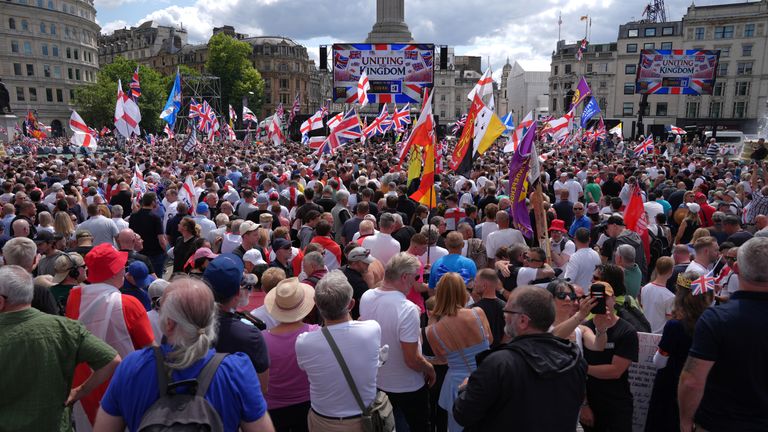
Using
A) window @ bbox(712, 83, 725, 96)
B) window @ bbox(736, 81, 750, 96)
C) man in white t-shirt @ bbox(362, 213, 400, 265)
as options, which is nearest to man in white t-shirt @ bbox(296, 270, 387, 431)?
man in white t-shirt @ bbox(362, 213, 400, 265)

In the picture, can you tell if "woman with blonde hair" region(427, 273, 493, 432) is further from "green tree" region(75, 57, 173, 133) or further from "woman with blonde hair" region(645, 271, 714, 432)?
"green tree" region(75, 57, 173, 133)

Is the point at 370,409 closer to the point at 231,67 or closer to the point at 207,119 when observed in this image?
the point at 207,119

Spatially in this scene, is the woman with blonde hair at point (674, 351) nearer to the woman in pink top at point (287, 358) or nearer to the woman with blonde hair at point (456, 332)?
the woman with blonde hair at point (456, 332)

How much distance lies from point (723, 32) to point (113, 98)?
74.1 m

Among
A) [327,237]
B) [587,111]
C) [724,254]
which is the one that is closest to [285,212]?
[327,237]

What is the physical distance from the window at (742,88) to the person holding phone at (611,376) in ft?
250

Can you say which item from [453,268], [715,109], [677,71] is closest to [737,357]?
[453,268]

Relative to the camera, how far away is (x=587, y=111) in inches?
966

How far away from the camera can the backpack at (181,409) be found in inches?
87.0

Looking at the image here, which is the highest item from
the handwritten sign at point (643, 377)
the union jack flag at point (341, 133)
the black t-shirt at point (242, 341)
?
the union jack flag at point (341, 133)

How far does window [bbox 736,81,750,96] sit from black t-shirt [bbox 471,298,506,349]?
249 ft

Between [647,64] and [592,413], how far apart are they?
37.2m

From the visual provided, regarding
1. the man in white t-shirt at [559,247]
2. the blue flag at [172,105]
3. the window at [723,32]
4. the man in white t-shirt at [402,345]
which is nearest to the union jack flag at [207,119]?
the blue flag at [172,105]

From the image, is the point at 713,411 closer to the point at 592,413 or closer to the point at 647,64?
the point at 592,413
